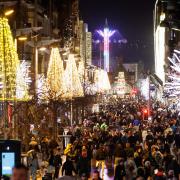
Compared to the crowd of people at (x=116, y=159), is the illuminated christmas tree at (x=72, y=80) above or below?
above

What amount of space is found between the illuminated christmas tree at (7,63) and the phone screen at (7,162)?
32.7ft

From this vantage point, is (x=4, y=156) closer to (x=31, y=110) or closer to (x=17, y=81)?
(x=17, y=81)

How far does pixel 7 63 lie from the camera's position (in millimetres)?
24578

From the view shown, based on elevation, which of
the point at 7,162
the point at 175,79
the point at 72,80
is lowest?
the point at 7,162

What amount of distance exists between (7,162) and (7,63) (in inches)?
430

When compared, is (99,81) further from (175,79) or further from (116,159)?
(116,159)

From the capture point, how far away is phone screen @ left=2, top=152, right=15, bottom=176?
1400 centimetres

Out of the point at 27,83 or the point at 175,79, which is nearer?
the point at 27,83

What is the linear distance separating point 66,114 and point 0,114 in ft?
73.8

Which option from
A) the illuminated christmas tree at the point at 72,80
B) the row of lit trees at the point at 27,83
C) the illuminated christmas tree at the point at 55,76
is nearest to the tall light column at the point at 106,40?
the row of lit trees at the point at 27,83

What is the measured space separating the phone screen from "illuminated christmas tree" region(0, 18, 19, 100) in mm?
9958

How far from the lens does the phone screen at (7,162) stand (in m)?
14.0

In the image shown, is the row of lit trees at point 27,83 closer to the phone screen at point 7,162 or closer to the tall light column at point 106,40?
the phone screen at point 7,162

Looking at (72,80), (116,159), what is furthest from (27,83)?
(116,159)
